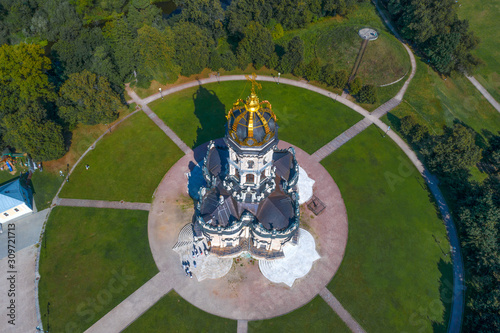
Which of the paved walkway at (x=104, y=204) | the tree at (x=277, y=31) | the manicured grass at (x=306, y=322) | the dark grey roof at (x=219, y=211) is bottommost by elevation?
the manicured grass at (x=306, y=322)

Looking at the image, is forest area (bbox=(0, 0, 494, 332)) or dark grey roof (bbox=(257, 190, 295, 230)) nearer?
dark grey roof (bbox=(257, 190, 295, 230))

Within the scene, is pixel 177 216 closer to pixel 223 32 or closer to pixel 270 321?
pixel 270 321

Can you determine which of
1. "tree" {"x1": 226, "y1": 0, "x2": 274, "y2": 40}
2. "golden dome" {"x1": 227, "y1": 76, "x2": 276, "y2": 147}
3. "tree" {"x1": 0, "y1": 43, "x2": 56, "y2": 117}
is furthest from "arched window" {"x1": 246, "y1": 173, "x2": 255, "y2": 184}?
"tree" {"x1": 226, "y1": 0, "x2": 274, "y2": 40}

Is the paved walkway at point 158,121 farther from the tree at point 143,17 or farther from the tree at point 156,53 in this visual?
the tree at point 143,17

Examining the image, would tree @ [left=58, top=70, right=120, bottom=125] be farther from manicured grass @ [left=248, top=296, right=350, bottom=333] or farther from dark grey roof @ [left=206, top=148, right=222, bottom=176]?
manicured grass @ [left=248, top=296, right=350, bottom=333]

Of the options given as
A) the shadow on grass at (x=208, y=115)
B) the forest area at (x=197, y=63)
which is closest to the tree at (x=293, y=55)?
the forest area at (x=197, y=63)

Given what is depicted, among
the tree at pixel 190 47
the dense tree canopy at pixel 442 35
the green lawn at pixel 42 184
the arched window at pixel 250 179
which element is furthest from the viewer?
the dense tree canopy at pixel 442 35

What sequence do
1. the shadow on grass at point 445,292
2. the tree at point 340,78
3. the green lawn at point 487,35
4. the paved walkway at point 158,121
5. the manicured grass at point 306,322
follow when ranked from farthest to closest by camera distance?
the green lawn at point 487,35, the tree at point 340,78, the paved walkway at point 158,121, the shadow on grass at point 445,292, the manicured grass at point 306,322

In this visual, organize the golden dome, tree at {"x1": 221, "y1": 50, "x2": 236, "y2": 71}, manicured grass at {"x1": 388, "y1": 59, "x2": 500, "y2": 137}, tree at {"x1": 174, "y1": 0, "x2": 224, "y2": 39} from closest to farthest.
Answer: the golden dome, manicured grass at {"x1": 388, "y1": 59, "x2": 500, "y2": 137}, tree at {"x1": 221, "y1": 50, "x2": 236, "y2": 71}, tree at {"x1": 174, "y1": 0, "x2": 224, "y2": 39}
